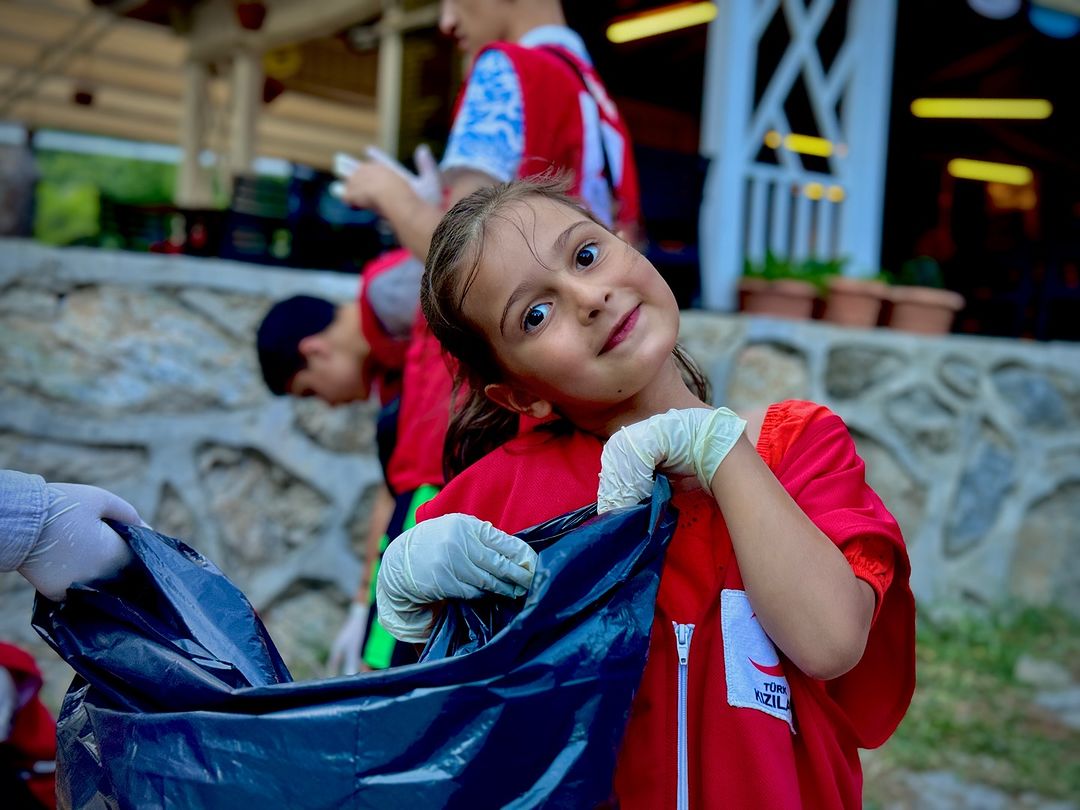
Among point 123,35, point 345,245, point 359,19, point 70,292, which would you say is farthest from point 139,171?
point 70,292

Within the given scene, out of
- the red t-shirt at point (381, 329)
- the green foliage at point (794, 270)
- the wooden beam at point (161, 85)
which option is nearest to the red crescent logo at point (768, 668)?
the red t-shirt at point (381, 329)

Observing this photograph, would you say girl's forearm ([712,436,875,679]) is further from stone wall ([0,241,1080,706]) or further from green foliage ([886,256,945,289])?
green foliage ([886,256,945,289])

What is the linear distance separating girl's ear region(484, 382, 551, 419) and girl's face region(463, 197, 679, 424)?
0.07m

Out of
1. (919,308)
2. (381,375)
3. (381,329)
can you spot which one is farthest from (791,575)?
(919,308)

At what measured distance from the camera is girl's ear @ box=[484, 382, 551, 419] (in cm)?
125

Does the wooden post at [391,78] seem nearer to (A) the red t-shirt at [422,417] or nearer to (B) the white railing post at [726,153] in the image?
(B) the white railing post at [726,153]

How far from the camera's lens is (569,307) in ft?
3.68

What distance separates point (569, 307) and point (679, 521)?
27cm

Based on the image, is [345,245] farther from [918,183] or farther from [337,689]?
[918,183]

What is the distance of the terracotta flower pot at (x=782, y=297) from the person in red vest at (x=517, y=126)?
2.48m

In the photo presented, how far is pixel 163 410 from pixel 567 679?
9.24ft

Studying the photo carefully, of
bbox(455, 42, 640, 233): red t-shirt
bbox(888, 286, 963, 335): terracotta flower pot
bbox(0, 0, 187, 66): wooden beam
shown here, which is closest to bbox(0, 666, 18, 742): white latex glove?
bbox(455, 42, 640, 233): red t-shirt

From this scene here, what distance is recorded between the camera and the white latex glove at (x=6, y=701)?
141 centimetres

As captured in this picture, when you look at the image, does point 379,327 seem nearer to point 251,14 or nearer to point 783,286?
point 783,286
